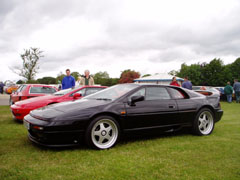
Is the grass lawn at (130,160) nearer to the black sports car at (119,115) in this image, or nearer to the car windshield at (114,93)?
the black sports car at (119,115)

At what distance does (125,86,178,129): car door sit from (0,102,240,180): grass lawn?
1.27 feet

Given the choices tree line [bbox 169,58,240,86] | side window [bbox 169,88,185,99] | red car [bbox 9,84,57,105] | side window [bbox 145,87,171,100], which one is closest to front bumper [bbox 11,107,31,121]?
red car [bbox 9,84,57,105]

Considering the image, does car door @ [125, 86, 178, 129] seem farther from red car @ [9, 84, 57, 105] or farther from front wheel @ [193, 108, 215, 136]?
red car @ [9, 84, 57, 105]

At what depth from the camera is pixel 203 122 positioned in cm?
482

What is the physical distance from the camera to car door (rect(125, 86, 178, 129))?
3.87m

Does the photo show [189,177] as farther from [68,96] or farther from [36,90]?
[36,90]


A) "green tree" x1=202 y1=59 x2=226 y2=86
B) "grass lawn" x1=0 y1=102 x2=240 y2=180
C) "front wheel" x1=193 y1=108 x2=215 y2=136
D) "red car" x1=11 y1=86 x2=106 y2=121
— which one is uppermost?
"green tree" x1=202 y1=59 x2=226 y2=86

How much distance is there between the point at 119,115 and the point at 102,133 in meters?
0.43

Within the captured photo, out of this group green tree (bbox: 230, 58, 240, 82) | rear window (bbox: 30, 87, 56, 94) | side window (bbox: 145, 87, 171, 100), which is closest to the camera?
side window (bbox: 145, 87, 171, 100)

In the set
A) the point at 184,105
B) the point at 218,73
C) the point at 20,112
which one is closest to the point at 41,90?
the point at 20,112

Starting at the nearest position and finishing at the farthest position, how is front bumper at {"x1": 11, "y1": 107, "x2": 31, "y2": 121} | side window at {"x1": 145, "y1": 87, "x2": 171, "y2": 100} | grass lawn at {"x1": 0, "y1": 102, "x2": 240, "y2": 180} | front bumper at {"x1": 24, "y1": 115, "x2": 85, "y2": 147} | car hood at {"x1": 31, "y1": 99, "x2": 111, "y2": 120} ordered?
grass lawn at {"x1": 0, "y1": 102, "x2": 240, "y2": 180}
front bumper at {"x1": 24, "y1": 115, "x2": 85, "y2": 147}
car hood at {"x1": 31, "y1": 99, "x2": 111, "y2": 120}
side window at {"x1": 145, "y1": 87, "x2": 171, "y2": 100}
front bumper at {"x1": 11, "y1": 107, "x2": 31, "y2": 121}

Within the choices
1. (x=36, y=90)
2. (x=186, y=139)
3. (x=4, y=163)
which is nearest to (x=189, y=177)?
(x=186, y=139)

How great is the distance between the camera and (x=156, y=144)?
155 inches

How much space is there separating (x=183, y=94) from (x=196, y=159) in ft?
6.18
